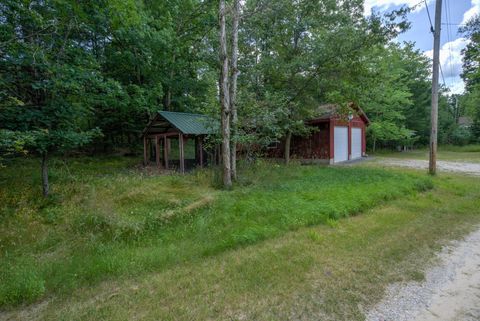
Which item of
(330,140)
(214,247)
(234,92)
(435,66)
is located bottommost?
(214,247)

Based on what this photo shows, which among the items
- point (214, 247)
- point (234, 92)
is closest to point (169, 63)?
Answer: point (234, 92)

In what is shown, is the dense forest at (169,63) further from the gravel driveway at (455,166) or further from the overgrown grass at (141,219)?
the gravel driveway at (455,166)

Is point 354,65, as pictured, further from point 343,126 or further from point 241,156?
point 343,126

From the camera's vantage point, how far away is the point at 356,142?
17141 mm

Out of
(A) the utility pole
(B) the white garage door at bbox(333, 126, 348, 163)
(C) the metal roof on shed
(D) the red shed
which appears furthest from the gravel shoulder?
(B) the white garage door at bbox(333, 126, 348, 163)

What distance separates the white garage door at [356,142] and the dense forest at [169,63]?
5.30 metres

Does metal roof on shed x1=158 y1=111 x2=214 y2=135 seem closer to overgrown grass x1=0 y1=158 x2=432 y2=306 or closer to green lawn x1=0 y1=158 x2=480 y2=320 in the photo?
overgrown grass x1=0 y1=158 x2=432 y2=306

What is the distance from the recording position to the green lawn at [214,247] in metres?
2.41

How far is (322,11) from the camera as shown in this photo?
32.4 feet

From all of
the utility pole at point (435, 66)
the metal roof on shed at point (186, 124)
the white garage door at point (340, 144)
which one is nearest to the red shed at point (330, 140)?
the white garage door at point (340, 144)

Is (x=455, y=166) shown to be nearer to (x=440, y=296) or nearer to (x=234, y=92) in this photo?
(x=234, y=92)

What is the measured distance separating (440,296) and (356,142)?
16.1 meters

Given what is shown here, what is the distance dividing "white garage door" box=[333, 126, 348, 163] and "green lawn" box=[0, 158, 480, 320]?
323 inches

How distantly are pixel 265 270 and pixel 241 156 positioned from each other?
615 centimetres
